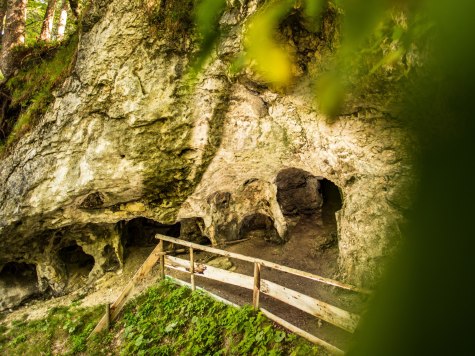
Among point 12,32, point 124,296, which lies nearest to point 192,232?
point 124,296

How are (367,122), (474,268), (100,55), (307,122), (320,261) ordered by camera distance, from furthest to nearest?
(320,261) < (100,55) < (307,122) < (367,122) < (474,268)

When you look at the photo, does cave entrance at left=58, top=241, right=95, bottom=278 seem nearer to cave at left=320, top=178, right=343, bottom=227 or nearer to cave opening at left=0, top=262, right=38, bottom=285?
cave opening at left=0, top=262, right=38, bottom=285

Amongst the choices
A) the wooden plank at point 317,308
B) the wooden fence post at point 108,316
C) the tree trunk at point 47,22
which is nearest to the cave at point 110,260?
the wooden fence post at point 108,316

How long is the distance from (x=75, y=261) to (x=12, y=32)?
23.4 feet

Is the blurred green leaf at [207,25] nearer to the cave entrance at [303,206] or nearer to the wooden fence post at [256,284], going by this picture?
the wooden fence post at [256,284]

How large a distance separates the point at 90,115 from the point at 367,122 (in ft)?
16.7

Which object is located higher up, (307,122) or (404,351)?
(307,122)

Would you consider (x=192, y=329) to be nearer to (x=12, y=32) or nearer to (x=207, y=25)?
(x=207, y=25)

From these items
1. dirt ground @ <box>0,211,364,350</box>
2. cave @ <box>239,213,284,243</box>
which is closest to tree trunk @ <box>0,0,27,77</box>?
dirt ground @ <box>0,211,364,350</box>

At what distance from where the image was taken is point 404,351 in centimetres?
28

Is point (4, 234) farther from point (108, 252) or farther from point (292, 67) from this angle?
point (292, 67)

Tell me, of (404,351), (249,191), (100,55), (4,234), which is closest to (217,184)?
(249,191)

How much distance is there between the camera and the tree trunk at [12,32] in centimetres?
895

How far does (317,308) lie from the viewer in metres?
4.47
